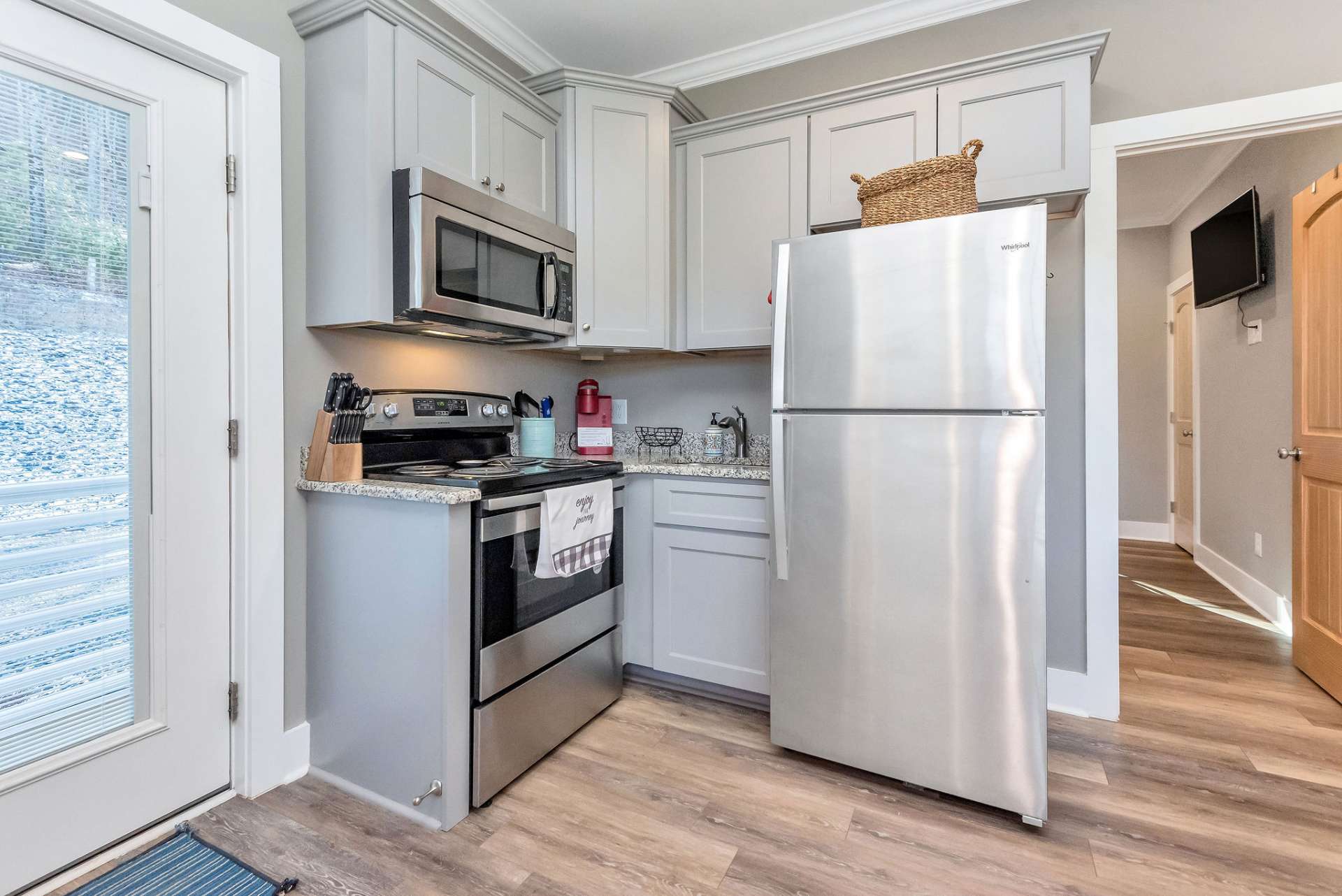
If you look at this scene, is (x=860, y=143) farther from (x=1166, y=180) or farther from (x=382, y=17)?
(x=1166, y=180)

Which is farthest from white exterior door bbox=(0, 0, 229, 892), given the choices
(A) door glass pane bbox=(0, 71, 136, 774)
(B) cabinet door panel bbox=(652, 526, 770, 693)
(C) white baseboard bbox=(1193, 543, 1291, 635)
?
(C) white baseboard bbox=(1193, 543, 1291, 635)

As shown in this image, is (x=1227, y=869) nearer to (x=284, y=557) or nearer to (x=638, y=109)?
(x=284, y=557)

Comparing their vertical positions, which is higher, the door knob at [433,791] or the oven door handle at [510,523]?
the oven door handle at [510,523]

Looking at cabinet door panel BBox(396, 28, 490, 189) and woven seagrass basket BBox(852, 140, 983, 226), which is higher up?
cabinet door panel BBox(396, 28, 490, 189)

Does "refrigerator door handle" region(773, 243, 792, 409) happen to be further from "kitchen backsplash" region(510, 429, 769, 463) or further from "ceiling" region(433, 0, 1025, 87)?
"ceiling" region(433, 0, 1025, 87)

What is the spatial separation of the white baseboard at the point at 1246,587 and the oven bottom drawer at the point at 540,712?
337 cm

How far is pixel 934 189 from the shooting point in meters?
1.87

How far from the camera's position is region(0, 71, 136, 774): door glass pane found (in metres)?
1.41

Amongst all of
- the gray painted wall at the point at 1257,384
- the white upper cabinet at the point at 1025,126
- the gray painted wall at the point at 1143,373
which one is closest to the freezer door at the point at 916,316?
the white upper cabinet at the point at 1025,126

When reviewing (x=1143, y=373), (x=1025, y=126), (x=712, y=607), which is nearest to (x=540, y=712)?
(x=712, y=607)

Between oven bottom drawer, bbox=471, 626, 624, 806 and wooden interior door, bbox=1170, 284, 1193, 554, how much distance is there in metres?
4.86

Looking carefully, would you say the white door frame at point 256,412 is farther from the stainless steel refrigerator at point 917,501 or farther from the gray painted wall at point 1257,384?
the gray painted wall at point 1257,384

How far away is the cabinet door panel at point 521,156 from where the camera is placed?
2.24 m

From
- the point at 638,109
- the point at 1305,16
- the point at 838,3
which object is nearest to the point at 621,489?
the point at 638,109
